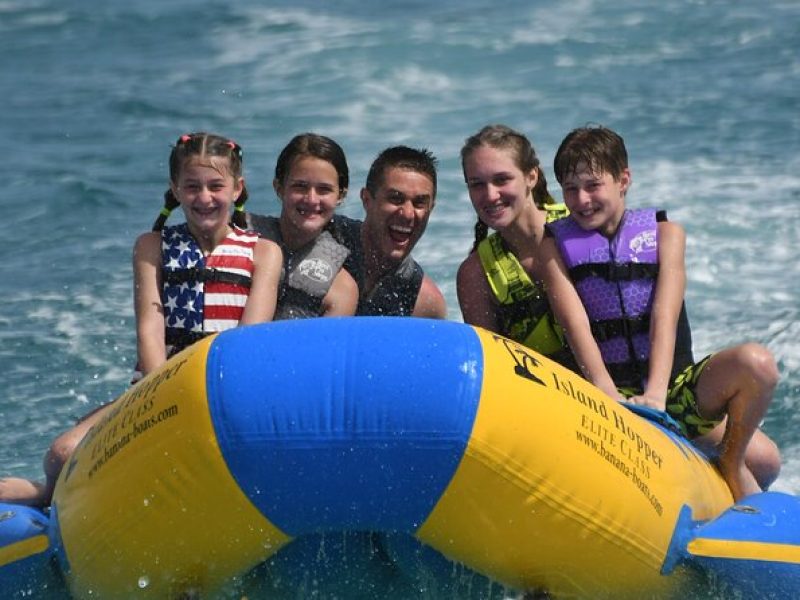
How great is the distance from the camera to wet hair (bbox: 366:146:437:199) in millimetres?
4715

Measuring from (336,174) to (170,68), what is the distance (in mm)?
7229

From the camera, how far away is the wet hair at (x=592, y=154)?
14.8 feet

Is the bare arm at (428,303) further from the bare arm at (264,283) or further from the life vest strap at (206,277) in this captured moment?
the life vest strap at (206,277)

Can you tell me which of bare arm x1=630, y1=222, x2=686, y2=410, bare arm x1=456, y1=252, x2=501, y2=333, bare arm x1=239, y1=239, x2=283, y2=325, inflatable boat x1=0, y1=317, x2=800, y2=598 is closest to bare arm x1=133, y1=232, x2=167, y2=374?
bare arm x1=239, y1=239, x2=283, y2=325

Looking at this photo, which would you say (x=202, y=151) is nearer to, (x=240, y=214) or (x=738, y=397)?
(x=240, y=214)

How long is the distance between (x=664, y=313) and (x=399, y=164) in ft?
3.08

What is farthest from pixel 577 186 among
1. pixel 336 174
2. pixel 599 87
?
pixel 599 87

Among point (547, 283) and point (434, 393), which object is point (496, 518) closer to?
point (434, 393)

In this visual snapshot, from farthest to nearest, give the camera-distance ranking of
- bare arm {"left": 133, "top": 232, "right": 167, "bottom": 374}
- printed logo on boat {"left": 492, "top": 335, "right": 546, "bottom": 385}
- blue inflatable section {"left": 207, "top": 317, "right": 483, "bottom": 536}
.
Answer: bare arm {"left": 133, "top": 232, "right": 167, "bottom": 374} → printed logo on boat {"left": 492, "top": 335, "right": 546, "bottom": 385} → blue inflatable section {"left": 207, "top": 317, "right": 483, "bottom": 536}

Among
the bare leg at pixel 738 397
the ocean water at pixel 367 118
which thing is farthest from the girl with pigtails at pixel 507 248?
the ocean water at pixel 367 118

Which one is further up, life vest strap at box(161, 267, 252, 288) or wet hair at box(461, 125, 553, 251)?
wet hair at box(461, 125, 553, 251)

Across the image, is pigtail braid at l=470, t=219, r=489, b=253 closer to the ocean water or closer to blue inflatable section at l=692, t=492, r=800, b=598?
blue inflatable section at l=692, t=492, r=800, b=598

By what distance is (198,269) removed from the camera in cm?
447

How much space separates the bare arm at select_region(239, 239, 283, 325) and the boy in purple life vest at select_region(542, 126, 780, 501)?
84cm
